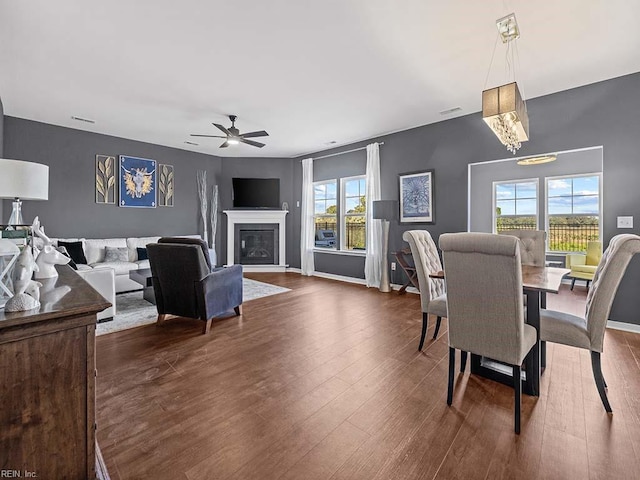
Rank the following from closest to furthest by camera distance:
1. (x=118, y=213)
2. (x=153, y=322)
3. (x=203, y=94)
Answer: (x=153, y=322), (x=203, y=94), (x=118, y=213)

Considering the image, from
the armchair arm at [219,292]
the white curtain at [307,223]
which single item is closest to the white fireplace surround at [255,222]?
the white curtain at [307,223]

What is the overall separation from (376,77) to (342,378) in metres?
3.01

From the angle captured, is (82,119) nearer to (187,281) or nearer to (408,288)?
(187,281)

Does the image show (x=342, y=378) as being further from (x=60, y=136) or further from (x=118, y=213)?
(x=60, y=136)

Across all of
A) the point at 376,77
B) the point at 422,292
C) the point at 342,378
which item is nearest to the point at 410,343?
the point at 422,292

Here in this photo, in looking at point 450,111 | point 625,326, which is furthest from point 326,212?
point 625,326

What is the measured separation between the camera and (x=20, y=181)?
189 cm

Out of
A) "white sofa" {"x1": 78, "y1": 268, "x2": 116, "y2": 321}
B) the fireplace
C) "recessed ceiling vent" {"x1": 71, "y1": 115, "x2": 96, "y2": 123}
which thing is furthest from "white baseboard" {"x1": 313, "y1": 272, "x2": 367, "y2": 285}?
"recessed ceiling vent" {"x1": 71, "y1": 115, "x2": 96, "y2": 123}

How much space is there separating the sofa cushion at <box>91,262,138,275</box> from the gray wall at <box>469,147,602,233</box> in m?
5.80

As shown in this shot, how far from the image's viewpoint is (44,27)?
2.52 metres

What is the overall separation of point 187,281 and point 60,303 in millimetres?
2154

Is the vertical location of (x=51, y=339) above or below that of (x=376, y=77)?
below

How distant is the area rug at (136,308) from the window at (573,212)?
562 cm

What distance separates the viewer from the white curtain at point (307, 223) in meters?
6.81
